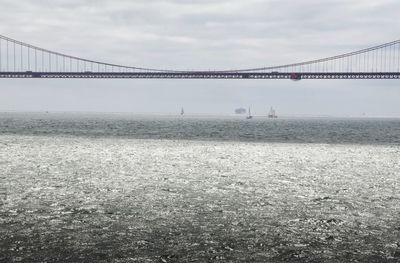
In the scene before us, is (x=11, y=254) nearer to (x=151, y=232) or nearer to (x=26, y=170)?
(x=151, y=232)

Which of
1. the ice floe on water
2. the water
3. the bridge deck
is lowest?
the water

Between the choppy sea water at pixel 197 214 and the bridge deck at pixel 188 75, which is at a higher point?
the bridge deck at pixel 188 75

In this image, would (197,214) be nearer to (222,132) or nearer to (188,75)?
(222,132)

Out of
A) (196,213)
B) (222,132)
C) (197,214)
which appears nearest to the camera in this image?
(197,214)

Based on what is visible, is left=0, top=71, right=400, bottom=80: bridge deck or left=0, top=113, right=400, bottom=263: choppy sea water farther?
left=0, top=71, right=400, bottom=80: bridge deck

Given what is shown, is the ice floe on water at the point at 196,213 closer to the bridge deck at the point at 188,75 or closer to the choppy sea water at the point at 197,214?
the choppy sea water at the point at 197,214

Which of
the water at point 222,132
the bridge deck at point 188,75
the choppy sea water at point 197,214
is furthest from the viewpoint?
the bridge deck at point 188,75

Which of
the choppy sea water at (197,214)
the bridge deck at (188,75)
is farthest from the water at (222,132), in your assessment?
the choppy sea water at (197,214)

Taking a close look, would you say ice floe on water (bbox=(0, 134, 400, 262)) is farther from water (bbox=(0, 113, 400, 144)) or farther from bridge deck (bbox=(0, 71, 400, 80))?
bridge deck (bbox=(0, 71, 400, 80))

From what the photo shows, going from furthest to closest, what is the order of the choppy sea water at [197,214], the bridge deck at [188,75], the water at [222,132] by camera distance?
1. the bridge deck at [188,75]
2. the water at [222,132]
3. the choppy sea water at [197,214]

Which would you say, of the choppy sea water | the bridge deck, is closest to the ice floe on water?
the choppy sea water

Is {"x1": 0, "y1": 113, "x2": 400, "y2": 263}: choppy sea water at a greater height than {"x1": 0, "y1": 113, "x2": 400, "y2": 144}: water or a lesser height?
greater

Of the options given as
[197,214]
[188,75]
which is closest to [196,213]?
[197,214]

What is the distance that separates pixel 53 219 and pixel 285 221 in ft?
17.3
